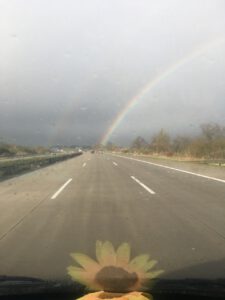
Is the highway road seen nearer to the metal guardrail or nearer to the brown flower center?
the brown flower center

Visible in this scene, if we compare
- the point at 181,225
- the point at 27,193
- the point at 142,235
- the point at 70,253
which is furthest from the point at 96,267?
the point at 27,193

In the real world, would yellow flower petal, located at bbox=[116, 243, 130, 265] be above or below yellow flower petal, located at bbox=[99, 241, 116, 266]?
below

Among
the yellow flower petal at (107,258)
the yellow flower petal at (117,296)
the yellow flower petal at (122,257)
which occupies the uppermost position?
the yellow flower petal at (107,258)

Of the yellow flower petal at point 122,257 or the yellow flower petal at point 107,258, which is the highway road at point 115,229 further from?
the yellow flower petal at point 107,258

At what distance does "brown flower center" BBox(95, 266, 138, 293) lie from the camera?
4.77m

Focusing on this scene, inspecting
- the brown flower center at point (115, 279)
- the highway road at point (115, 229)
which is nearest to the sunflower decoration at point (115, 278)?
the brown flower center at point (115, 279)

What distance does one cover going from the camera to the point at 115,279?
497cm

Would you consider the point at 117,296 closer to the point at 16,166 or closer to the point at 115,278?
the point at 115,278

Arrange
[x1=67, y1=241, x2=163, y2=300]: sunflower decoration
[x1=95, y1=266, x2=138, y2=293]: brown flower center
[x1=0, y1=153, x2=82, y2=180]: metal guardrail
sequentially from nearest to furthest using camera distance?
[x1=67, y1=241, x2=163, y2=300]: sunflower decoration
[x1=95, y1=266, x2=138, y2=293]: brown flower center
[x1=0, y1=153, x2=82, y2=180]: metal guardrail

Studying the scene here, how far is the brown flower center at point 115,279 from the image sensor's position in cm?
477

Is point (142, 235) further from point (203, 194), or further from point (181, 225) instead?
point (203, 194)

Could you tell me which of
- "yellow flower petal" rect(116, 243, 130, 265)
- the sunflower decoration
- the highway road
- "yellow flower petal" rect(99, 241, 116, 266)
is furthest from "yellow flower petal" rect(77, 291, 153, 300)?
the highway road

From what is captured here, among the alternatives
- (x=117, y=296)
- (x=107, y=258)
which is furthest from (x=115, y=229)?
(x=117, y=296)

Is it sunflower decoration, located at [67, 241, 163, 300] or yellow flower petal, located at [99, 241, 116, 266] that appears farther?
yellow flower petal, located at [99, 241, 116, 266]
